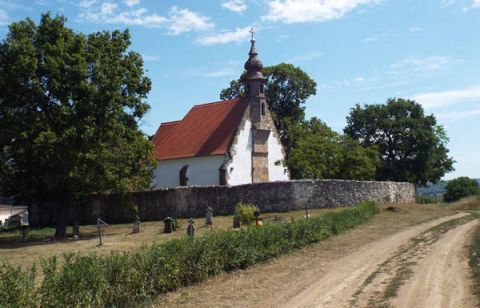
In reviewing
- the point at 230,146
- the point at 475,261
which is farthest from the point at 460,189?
the point at 475,261

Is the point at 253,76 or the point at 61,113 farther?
the point at 253,76

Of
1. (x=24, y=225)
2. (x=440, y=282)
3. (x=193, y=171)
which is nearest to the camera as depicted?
(x=440, y=282)

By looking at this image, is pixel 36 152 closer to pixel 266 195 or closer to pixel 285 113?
pixel 266 195

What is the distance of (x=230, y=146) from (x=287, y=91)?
659 inches

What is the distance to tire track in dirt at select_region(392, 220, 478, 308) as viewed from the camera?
11.1 metres

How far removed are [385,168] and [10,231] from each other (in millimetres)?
43962

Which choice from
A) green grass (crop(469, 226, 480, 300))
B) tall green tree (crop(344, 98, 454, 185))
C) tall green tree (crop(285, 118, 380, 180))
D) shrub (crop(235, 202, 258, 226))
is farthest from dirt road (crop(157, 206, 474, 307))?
tall green tree (crop(344, 98, 454, 185))

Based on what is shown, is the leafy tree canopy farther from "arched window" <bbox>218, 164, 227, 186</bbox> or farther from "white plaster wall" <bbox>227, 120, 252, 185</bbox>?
"arched window" <bbox>218, 164, 227, 186</bbox>

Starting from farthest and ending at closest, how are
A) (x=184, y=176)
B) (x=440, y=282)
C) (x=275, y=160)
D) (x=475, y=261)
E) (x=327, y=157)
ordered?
(x=275, y=160) → (x=327, y=157) → (x=184, y=176) → (x=475, y=261) → (x=440, y=282)

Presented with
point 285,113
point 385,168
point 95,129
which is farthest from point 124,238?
point 385,168

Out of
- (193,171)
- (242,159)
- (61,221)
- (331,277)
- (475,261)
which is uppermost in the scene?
(242,159)

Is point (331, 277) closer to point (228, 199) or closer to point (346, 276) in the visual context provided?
point (346, 276)

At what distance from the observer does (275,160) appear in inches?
1859

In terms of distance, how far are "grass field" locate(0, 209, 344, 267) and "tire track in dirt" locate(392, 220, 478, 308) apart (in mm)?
8033
